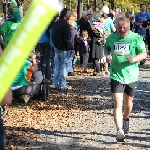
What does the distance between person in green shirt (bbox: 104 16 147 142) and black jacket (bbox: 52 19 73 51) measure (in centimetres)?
382

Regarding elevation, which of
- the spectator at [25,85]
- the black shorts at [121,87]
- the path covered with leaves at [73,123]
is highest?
the black shorts at [121,87]

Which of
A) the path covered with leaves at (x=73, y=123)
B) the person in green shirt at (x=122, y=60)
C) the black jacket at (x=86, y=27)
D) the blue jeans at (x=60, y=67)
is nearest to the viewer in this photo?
the person in green shirt at (x=122, y=60)

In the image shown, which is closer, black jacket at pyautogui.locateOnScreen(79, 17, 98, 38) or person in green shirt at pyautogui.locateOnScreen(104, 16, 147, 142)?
person in green shirt at pyautogui.locateOnScreen(104, 16, 147, 142)

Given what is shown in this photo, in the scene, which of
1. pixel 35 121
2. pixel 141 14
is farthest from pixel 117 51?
pixel 141 14

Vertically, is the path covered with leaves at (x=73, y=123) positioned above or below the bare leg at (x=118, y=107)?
below

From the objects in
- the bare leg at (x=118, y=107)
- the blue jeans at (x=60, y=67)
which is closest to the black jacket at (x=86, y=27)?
the blue jeans at (x=60, y=67)

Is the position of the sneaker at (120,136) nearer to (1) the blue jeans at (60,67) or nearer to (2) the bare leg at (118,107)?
(2) the bare leg at (118,107)

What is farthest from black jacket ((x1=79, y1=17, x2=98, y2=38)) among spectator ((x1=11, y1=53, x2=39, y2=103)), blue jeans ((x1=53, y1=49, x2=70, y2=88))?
spectator ((x1=11, y1=53, x2=39, y2=103))

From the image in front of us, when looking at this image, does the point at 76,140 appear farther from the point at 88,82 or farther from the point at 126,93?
the point at 88,82

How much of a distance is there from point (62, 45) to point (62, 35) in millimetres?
253

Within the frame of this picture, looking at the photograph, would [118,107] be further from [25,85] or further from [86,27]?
[86,27]

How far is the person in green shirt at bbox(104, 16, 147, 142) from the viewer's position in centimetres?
578

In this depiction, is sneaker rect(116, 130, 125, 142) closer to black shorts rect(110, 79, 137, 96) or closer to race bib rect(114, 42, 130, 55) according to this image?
black shorts rect(110, 79, 137, 96)

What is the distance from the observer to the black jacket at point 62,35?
9719 millimetres
